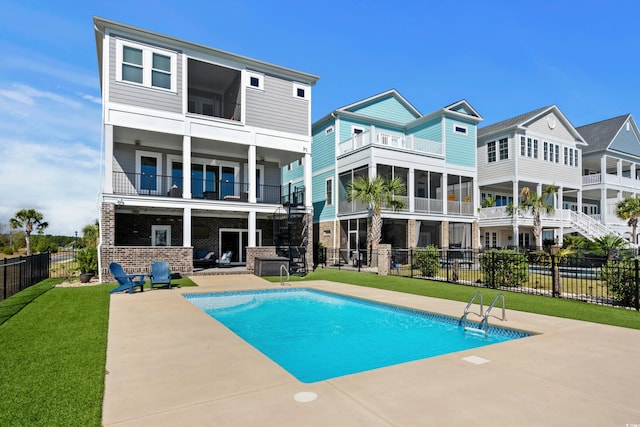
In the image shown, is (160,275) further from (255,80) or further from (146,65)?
(255,80)

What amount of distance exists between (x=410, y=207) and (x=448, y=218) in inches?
133

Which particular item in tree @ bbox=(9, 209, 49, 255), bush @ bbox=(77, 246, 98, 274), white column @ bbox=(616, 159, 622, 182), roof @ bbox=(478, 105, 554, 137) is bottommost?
bush @ bbox=(77, 246, 98, 274)

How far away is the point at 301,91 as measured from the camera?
19.2 meters

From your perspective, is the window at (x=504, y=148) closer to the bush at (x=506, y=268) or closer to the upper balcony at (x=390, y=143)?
the upper balcony at (x=390, y=143)

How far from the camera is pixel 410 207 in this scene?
22.7 metres

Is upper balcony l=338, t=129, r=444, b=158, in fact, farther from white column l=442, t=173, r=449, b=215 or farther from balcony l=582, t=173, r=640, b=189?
balcony l=582, t=173, r=640, b=189

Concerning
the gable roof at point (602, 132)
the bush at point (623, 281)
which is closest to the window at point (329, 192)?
the bush at point (623, 281)

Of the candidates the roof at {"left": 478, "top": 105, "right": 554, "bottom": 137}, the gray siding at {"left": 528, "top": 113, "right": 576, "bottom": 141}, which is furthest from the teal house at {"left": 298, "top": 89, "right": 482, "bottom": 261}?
the gray siding at {"left": 528, "top": 113, "right": 576, "bottom": 141}

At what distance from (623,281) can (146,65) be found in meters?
18.5

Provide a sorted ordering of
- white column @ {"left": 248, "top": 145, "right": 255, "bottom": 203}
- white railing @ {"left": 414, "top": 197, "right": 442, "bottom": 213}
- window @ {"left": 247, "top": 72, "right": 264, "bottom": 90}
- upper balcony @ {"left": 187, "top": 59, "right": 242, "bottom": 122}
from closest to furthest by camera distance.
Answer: white column @ {"left": 248, "top": 145, "right": 255, "bottom": 203} → window @ {"left": 247, "top": 72, "right": 264, "bottom": 90} → upper balcony @ {"left": 187, "top": 59, "right": 242, "bottom": 122} → white railing @ {"left": 414, "top": 197, "right": 442, "bottom": 213}

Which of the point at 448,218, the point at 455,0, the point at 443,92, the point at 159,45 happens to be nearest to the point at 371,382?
the point at 455,0

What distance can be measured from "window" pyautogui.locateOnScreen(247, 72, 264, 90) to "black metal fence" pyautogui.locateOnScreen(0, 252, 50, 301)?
11.6 metres

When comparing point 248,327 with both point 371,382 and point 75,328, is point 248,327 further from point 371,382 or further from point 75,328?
point 371,382

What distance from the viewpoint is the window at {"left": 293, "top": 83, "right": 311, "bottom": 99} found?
62.2ft
